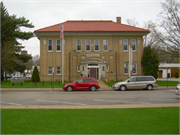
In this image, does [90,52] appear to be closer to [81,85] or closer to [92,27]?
[92,27]

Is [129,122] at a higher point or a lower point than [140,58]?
lower

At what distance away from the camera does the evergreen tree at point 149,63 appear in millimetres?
33625

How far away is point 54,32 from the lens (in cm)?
3409

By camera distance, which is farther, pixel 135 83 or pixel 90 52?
pixel 90 52

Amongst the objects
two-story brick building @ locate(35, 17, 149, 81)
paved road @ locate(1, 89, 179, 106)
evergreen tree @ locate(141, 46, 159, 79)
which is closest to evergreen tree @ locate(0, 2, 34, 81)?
two-story brick building @ locate(35, 17, 149, 81)

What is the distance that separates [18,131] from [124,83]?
17207mm

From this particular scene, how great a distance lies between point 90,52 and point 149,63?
10.7 m

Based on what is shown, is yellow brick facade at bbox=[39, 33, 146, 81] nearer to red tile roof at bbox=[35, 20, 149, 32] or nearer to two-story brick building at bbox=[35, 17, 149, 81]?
two-story brick building at bbox=[35, 17, 149, 81]

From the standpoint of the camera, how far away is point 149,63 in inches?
1331

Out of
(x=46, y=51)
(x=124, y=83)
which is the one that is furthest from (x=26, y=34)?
(x=124, y=83)

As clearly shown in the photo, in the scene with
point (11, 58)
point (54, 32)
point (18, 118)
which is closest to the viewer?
point (18, 118)

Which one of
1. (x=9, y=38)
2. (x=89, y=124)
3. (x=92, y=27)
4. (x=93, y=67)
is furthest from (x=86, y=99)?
(x=9, y=38)

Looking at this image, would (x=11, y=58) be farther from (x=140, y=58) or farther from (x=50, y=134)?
(x=50, y=134)

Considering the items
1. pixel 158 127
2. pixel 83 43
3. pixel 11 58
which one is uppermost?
pixel 83 43
